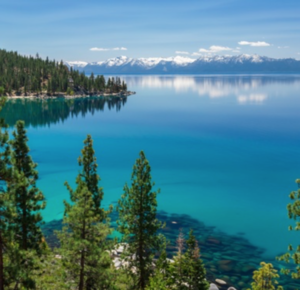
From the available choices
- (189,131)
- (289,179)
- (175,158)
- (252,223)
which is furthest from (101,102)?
(252,223)

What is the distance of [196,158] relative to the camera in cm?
7675

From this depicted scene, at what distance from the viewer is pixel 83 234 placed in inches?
758

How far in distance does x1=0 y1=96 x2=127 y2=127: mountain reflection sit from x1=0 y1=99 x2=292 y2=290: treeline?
98604mm

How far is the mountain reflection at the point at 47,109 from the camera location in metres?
130

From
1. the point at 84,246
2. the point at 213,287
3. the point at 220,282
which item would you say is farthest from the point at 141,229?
the point at 220,282

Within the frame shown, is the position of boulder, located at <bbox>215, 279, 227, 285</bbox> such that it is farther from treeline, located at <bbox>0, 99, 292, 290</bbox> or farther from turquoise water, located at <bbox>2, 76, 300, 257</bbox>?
turquoise water, located at <bbox>2, 76, 300, 257</bbox>

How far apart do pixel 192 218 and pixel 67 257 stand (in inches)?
1110

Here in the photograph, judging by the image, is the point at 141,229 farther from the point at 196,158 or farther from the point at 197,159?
the point at 196,158

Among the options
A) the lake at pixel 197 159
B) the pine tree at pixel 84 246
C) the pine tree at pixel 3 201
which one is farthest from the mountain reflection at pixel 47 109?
the pine tree at pixel 3 201

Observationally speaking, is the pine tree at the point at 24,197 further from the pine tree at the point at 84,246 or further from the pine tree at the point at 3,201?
the pine tree at the point at 3,201

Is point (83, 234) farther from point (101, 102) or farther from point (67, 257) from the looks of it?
point (101, 102)

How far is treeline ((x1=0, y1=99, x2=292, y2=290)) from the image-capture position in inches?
608

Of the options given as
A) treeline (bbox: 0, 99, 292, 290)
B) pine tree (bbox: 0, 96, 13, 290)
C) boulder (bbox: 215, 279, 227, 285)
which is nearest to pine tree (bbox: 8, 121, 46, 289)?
treeline (bbox: 0, 99, 292, 290)

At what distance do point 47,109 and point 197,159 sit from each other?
352 ft
